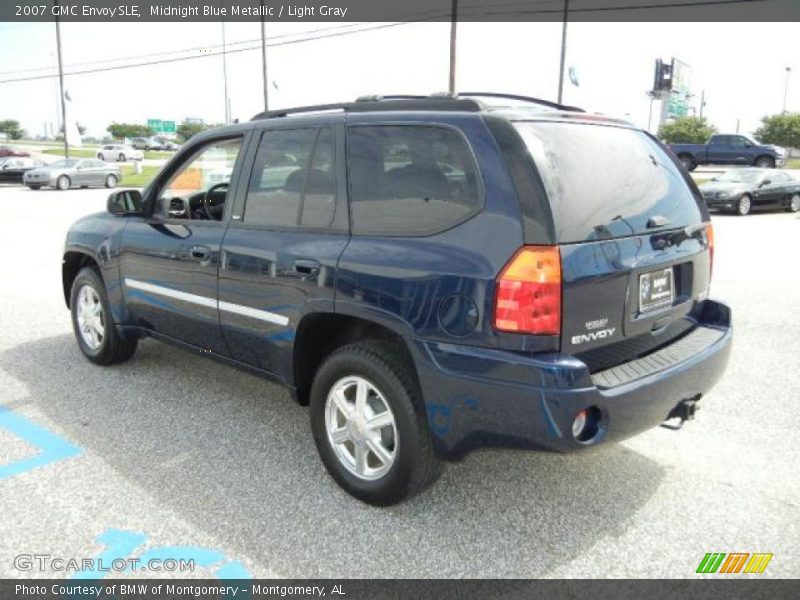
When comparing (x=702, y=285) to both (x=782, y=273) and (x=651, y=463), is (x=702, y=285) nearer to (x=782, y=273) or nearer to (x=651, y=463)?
(x=651, y=463)

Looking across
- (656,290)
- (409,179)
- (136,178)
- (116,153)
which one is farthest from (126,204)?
(116,153)

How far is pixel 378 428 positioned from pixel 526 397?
2.73ft

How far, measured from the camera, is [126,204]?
4496 millimetres

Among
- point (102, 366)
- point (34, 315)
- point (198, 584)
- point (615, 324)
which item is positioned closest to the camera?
point (198, 584)

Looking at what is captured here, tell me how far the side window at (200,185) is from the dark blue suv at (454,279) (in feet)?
0.60

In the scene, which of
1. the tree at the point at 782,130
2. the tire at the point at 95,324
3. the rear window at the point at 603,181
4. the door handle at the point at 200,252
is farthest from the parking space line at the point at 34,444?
the tree at the point at 782,130

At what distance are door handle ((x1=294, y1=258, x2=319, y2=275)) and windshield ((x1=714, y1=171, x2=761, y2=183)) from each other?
60.8ft

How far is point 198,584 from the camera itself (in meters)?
2.53

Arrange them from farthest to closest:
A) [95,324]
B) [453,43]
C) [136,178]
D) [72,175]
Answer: [136,178], [72,175], [453,43], [95,324]

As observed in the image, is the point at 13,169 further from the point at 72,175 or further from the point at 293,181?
the point at 293,181

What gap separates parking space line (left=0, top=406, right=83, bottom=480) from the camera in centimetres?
343

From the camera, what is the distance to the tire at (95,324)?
4.83 meters

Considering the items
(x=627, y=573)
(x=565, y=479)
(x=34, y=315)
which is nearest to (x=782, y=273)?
(x=565, y=479)

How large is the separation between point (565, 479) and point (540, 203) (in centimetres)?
153
